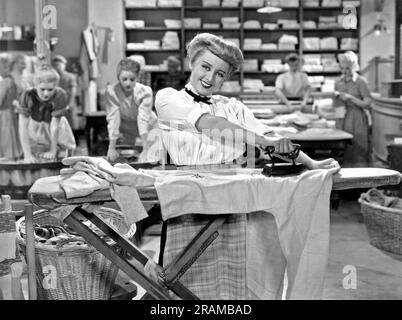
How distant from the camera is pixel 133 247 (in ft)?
9.07

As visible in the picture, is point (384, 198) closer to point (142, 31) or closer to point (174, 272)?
point (174, 272)

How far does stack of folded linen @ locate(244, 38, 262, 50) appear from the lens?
10344 millimetres

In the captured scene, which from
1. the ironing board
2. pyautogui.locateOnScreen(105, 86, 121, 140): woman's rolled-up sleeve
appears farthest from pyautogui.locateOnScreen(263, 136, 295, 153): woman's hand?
pyautogui.locateOnScreen(105, 86, 121, 140): woman's rolled-up sleeve

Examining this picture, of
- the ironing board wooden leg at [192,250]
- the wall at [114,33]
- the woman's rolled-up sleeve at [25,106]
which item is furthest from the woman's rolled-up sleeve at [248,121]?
the wall at [114,33]

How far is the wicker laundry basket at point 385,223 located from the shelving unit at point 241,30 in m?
5.70

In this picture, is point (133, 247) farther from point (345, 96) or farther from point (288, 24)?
point (288, 24)

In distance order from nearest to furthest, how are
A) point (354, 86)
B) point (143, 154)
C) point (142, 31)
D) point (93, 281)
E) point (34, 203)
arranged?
point (34, 203)
point (93, 281)
point (143, 154)
point (354, 86)
point (142, 31)

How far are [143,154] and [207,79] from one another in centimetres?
189

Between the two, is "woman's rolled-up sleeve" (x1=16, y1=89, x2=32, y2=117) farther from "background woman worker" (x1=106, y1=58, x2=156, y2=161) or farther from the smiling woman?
the smiling woman

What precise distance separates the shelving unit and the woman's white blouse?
24.5ft

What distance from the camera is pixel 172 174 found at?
2.85 meters

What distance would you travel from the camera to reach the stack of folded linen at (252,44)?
1034cm
